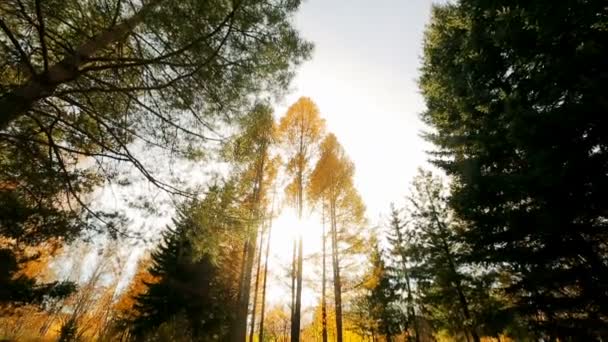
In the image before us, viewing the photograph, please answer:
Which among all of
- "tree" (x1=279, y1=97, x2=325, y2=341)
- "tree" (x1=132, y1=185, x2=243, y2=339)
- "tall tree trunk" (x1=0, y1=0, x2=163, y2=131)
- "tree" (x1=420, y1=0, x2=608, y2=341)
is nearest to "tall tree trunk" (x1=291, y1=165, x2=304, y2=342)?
"tree" (x1=279, y1=97, x2=325, y2=341)

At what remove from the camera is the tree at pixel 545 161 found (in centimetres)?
396

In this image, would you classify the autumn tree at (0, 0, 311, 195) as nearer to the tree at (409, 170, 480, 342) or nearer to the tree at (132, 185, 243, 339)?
the tree at (132, 185, 243, 339)

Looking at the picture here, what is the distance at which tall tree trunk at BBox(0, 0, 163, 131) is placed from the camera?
2.59 m

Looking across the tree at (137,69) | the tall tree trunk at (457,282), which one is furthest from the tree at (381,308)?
the tree at (137,69)

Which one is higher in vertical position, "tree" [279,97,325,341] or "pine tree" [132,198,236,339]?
"tree" [279,97,325,341]

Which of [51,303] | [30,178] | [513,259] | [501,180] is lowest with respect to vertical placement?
[51,303]

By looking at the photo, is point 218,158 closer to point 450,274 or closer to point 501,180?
point 501,180

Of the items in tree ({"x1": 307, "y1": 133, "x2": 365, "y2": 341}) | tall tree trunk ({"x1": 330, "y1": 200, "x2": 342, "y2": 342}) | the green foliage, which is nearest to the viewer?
tall tree trunk ({"x1": 330, "y1": 200, "x2": 342, "y2": 342})

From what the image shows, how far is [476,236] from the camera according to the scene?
232 inches

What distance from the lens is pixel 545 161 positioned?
3.99 metres

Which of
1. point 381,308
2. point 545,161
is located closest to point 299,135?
point 545,161

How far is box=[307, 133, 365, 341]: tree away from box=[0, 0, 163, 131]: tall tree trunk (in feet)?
25.9

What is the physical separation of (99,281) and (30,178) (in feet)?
80.9

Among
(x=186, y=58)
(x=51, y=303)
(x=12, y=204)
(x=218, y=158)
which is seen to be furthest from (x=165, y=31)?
A: (x=51, y=303)
